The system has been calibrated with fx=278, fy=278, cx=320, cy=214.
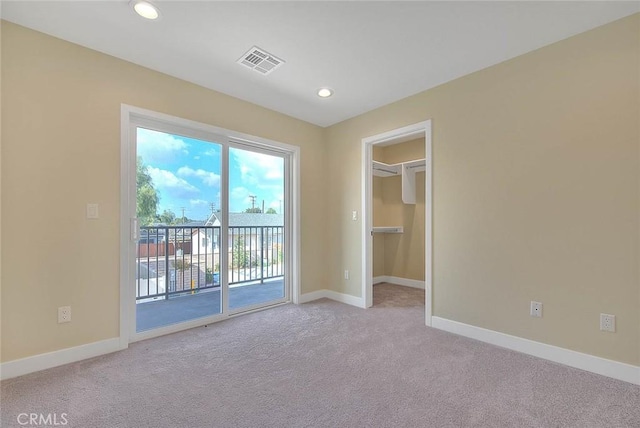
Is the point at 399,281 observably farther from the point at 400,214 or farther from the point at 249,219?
the point at 249,219

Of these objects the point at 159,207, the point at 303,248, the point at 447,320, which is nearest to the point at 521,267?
the point at 447,320

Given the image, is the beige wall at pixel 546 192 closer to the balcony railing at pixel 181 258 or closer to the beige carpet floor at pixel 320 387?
the beige carpet floor at pixel 320 387

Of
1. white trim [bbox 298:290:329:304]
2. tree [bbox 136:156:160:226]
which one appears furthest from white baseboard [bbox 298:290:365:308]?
tree [bbox 136:156:160:226]

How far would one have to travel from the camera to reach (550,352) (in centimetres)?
219

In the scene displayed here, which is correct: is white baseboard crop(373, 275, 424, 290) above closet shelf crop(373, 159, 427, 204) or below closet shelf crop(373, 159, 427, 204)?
below

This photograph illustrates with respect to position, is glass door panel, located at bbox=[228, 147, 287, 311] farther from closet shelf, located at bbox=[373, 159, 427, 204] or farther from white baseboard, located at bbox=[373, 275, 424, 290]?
white baseboard, located at bbox=[373, 275, 424, 290]

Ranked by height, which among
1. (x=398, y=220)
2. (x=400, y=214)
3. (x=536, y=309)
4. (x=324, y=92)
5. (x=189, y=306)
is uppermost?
(x=324, y=92)

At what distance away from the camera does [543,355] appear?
87.0 inches

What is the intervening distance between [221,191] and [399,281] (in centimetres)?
339

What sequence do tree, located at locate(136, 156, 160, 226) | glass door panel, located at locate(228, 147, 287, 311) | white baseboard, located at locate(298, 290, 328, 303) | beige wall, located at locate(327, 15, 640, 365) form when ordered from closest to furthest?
beige wall, located at locate(327, 15, 640, 365) < tree, located at locate(136, 156, 160, 226) < glass door panel, located at locate(228, 147, 287, 311) < white baseboard, located at locate(298, 290, 328, 303)

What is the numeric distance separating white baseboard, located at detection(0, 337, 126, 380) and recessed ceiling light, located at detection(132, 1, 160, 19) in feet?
8.31

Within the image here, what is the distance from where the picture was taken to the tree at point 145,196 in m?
2.60

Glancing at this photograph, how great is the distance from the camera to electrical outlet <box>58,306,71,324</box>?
2.14m

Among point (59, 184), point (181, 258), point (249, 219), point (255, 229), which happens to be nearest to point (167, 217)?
point (181, 258)
